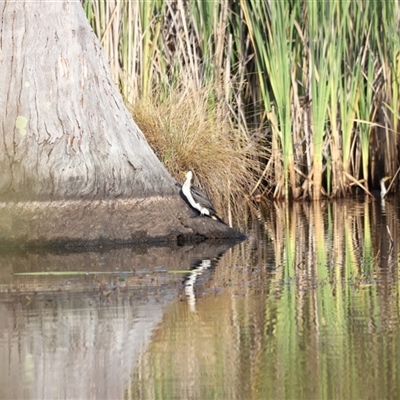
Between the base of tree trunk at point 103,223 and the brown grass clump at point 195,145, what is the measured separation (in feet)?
5.20

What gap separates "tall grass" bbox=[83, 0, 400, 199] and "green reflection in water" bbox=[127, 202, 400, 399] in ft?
12.9

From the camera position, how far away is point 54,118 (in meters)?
8.93

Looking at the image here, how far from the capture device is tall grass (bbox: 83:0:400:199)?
1168 cm

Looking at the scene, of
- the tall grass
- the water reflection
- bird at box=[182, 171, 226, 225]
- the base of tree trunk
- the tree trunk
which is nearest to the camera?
the water reflection

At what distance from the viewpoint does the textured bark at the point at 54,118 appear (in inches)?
348

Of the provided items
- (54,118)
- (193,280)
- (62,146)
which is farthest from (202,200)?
(193,280)

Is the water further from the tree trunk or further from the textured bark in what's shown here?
the textured bark

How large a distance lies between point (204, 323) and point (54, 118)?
3885 millimetres

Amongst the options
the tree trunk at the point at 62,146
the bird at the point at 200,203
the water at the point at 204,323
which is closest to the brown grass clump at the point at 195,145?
the bird at the point at 200,203

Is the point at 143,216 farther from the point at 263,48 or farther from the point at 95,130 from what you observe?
the point at 263,48

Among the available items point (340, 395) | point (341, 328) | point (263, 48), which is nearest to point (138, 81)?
point (263, 48)

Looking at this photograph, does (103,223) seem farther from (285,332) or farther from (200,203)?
(285,332)

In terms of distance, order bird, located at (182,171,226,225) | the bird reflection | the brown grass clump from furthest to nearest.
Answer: the brown grass clump
bird, located at (182,171,226,225)
the bird reflection

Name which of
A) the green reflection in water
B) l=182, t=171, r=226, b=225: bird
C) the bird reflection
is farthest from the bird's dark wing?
the bird reflection
